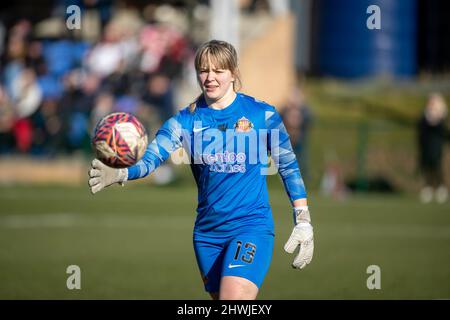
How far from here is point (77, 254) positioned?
1322 cm

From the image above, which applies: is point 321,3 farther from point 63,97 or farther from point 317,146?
point 63,97

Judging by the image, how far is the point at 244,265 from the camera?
6773mm

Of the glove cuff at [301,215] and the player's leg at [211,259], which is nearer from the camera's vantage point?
the player's leg at [211,259]

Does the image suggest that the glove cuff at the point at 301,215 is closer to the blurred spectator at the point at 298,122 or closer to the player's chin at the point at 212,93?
the player's chin at the point at 212,93

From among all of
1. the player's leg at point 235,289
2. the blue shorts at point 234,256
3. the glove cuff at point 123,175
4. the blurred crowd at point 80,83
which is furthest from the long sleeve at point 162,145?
the blurred crowd at point 80,83

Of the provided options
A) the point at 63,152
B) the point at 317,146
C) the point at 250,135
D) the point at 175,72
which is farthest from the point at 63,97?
the point at 250,135

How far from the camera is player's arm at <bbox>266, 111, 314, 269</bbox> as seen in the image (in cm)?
710

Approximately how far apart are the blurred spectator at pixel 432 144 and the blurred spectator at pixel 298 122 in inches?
101

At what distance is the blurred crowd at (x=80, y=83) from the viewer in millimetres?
22609

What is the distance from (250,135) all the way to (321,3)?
24730 millimetres

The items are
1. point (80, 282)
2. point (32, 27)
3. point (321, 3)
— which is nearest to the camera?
point (80, 282)

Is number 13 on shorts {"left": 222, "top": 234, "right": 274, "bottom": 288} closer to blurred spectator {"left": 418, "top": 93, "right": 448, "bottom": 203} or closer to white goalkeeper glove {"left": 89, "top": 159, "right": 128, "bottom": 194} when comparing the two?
white goalkeeper glove {"left": 89, "top": 159, "right": 128, "bottom": 194}

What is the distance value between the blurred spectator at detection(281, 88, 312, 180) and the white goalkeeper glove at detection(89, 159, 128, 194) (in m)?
15.3

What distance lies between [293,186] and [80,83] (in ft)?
53.8
